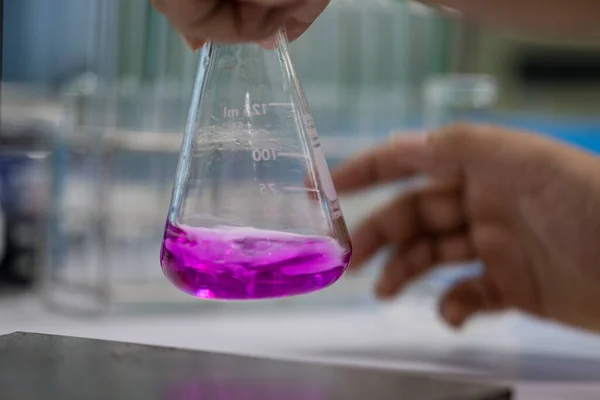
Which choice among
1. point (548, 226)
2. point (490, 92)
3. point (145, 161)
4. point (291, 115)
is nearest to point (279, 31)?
point (291, 115)

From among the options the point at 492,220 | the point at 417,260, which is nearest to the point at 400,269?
the point at 417,260

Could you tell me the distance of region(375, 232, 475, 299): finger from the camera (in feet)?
3.68

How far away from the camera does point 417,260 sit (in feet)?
3.71

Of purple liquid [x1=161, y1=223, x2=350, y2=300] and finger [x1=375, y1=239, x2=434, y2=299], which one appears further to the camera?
finger [x1=375, y1=239, x2=434, y2=299]

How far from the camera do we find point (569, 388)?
855mm

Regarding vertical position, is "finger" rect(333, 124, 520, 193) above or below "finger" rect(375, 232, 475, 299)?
above

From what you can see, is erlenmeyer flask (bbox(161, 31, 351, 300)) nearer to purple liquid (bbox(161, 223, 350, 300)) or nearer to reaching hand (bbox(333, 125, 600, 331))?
purple liquid (bbox(161, 223, 350, 300))

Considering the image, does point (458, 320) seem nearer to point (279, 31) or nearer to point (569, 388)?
point (569, 388)

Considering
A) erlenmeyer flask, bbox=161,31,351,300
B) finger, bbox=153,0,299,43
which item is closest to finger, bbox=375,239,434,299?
erlenmeyer flask, bbox=161,31,351,300

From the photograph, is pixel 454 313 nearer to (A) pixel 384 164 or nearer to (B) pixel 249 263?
(A) pixel 384 164

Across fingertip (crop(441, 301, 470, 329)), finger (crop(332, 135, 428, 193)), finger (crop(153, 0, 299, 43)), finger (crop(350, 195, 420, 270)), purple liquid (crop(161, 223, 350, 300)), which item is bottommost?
fingertip (crop(441, 301, 470, 329))

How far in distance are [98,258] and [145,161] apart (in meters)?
0.15

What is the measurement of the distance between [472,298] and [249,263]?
57cm

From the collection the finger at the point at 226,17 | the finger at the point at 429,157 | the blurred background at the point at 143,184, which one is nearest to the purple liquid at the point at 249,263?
the finger at the point at 226,17
